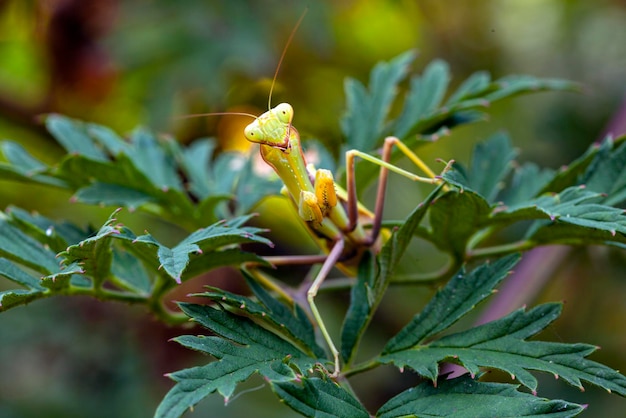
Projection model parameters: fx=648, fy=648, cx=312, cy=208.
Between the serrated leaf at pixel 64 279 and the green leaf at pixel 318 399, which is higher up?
the serrated leaf at pixel 64 279

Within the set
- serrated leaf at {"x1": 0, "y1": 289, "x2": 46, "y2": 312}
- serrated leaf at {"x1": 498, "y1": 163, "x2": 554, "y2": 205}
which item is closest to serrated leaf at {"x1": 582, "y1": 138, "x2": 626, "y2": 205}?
serrated leaf at {"x1": 498, "y1": 163, "x2": 554, "y2": 205}

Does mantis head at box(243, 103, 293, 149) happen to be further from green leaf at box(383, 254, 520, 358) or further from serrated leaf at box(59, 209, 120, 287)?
green leaf at box(383, 254, 520, 358)

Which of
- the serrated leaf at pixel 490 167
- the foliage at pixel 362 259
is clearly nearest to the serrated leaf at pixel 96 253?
the foliage at pixel 362 259

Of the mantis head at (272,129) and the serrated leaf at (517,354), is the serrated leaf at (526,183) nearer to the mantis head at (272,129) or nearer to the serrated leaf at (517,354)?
the serrated leaf at (517,354)

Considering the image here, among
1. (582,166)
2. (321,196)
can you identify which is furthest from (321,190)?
(582,166)

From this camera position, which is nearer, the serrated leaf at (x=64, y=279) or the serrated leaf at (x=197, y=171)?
the serrated leaf at (x=64, y=279)

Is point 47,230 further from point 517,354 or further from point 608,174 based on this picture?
point 608,174
